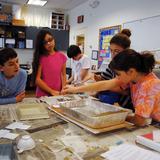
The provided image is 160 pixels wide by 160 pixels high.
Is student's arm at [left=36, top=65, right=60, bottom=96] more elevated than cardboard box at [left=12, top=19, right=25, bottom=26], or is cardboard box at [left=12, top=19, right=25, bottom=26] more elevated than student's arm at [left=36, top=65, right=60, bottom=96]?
cardboard box at [left=12, top=19, right=25, bottom=26]

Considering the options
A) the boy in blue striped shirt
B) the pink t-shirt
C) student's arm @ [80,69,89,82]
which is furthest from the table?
student's arm @ [80,69,89,82]

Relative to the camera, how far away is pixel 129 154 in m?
0.86

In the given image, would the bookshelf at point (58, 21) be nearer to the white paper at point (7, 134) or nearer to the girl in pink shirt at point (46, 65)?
the girl in pink shirt at point (46, 65)

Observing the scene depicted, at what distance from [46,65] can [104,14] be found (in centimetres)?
275

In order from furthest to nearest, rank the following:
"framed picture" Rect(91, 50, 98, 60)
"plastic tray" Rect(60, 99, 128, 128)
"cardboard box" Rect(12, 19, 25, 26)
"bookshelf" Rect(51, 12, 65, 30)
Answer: "bookshelf" Rect(51, 12, 65, 30), "cardboard box" Rect(12, 19, 25, 26), "framed picture" Rect(91, 50, 98, 60), "plastic tray" Rect(60, 99, 128, 128)

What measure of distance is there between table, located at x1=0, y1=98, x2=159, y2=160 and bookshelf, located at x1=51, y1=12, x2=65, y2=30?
5.26 m

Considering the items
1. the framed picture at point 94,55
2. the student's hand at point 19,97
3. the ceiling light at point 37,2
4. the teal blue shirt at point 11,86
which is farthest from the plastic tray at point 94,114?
the ceiling light at point 37,2

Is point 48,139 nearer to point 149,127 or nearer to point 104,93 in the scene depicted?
point 149,127

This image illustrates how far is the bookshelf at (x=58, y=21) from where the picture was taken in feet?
20.3

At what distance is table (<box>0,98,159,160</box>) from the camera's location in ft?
2.75

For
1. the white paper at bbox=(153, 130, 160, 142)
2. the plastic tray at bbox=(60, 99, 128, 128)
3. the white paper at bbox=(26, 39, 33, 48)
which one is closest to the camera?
the white paper at bbox=(153, 130, 160, 142)

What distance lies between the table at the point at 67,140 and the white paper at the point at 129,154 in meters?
0.04

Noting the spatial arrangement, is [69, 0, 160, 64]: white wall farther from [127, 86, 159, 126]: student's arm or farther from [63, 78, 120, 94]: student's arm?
[127, 86, 159, 126]: student's arm

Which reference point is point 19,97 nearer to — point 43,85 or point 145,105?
point 43,85
